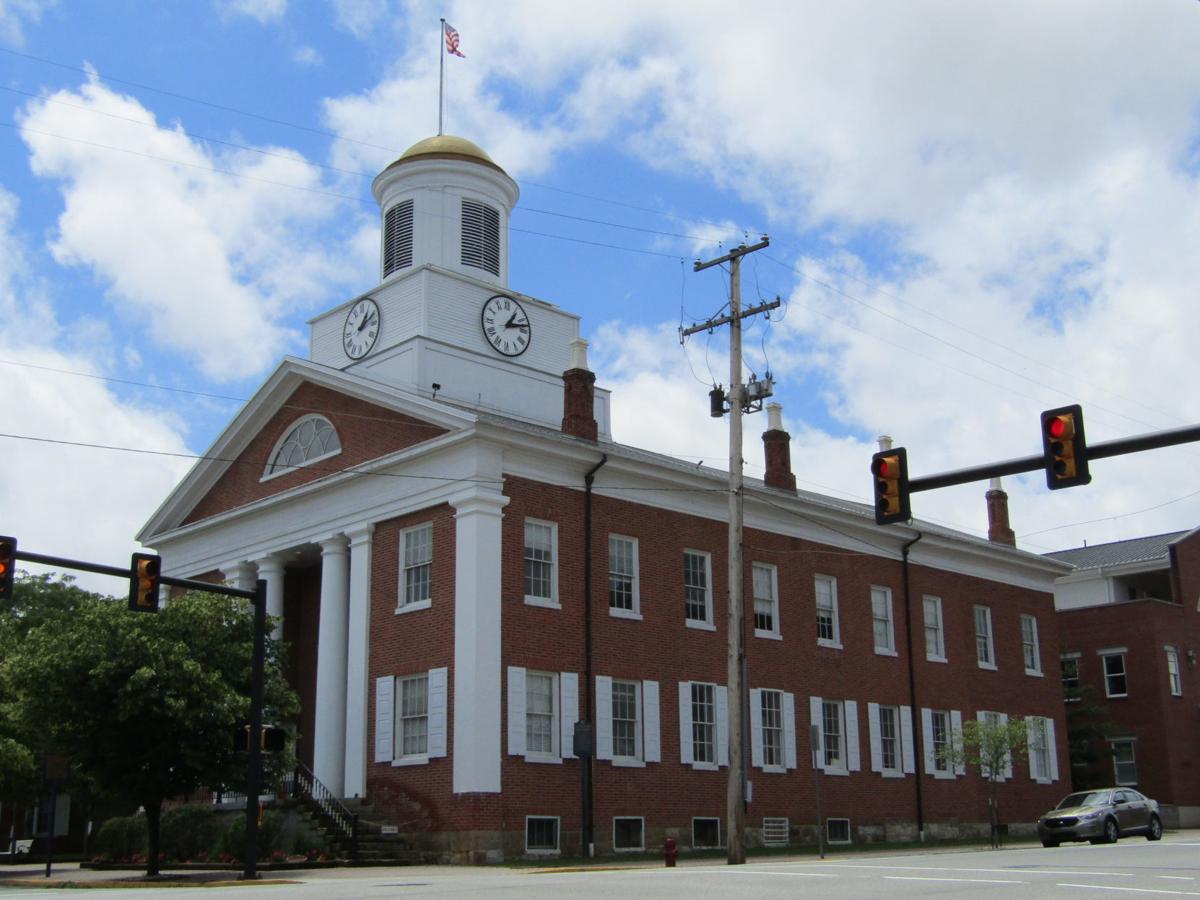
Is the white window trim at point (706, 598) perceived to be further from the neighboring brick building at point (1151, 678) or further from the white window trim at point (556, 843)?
the neighboring brick building at point (1151, 678)

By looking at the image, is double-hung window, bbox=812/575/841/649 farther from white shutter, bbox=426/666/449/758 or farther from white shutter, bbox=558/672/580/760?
white shutter, bbox=426/666/449/758

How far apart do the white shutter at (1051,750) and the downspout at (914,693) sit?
25.9 ft

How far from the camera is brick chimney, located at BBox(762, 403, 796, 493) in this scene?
138 ft

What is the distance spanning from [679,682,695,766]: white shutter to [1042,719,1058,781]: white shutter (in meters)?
18.2

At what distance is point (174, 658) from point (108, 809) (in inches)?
601

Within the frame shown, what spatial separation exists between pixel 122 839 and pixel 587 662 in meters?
12.4

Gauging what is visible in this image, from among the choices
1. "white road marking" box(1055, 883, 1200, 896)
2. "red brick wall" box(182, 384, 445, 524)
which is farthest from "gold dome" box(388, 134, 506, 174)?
"white road marking" box(1055, 883, 1200, 896)

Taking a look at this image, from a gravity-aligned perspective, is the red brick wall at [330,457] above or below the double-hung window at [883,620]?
above

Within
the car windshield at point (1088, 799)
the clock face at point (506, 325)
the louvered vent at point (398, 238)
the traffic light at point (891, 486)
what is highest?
the louvered vent at point (398, 238)

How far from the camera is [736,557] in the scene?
29.3 metres

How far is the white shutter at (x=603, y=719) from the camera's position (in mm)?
33156

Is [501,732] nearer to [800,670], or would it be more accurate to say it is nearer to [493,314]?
[800,670]

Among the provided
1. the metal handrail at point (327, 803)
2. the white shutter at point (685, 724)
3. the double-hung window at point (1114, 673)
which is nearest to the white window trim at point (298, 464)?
the metal handrail at point (327, 803)

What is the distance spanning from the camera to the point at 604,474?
1380 inches
